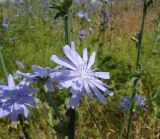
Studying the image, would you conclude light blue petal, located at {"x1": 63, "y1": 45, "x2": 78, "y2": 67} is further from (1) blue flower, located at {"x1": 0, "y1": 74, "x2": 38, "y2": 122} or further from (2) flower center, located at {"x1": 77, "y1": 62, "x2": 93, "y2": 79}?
(1) blue flower, located at {"x1": 0, "y1": 74, "x2": 38, "y2": 122}

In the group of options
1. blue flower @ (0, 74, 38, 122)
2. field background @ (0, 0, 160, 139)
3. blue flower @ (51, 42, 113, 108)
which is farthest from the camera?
field background @ (0, 0, 160, 139)

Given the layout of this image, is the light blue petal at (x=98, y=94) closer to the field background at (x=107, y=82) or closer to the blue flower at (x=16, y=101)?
the field background at (x=107, y=82)

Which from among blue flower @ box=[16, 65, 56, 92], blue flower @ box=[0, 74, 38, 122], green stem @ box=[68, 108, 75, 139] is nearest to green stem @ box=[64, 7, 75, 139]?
green stem @ box=[68, 108, 75, 139]

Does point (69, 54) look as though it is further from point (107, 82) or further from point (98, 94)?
point (107, 82)

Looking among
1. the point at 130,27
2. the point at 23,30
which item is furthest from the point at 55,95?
the point at 130,27

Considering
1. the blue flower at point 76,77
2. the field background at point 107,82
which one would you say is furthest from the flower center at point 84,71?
the field background at point 107,82

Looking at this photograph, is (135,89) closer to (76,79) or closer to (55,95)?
(76,79)
